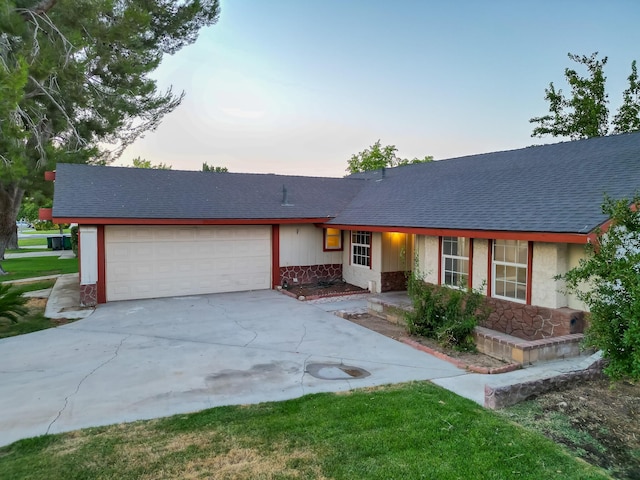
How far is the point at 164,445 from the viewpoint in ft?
13.0

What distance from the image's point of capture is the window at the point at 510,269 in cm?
835

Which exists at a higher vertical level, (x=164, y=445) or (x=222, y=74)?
(x=222, y=74)

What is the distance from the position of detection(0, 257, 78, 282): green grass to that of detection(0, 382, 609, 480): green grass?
15449 mm

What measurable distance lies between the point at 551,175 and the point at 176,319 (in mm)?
9631

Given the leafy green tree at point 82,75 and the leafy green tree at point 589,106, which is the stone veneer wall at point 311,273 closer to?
the leafy green tree at point 82,75

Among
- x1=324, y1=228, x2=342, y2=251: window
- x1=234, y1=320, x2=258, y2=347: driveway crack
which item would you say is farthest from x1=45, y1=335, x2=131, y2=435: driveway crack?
x1=324, y1=228, x2=342, y2=251: window

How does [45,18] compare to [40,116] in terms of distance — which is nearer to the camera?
[45,18]

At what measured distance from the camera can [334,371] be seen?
20.7 feet

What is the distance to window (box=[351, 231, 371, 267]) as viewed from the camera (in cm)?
1348

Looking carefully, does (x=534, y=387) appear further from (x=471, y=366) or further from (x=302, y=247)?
(x=302, y=247)

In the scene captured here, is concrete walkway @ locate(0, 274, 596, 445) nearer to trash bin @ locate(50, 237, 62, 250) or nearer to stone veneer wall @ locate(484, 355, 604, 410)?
stone veneer wall @ locate(484, 355, 604, 410)

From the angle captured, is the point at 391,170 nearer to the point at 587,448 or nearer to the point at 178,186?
the point at 178,186

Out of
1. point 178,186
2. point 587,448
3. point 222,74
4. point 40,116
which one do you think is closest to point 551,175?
point 587,448

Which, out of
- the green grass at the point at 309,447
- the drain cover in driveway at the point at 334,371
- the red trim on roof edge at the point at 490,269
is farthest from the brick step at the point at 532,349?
the drain cover in driveway at the point at 334,371
